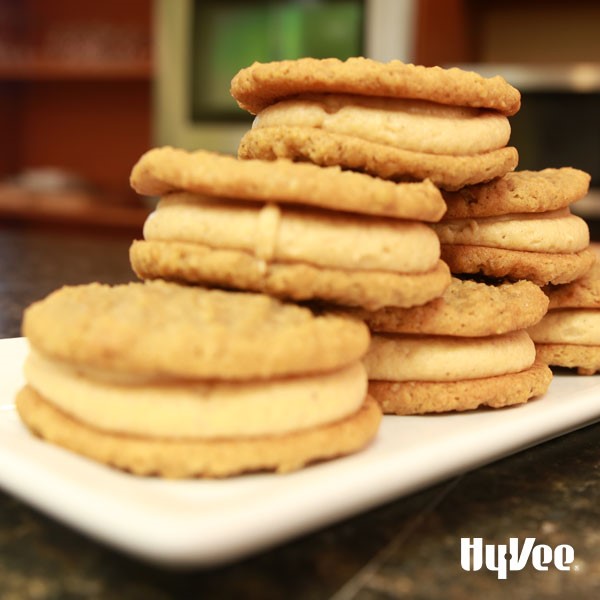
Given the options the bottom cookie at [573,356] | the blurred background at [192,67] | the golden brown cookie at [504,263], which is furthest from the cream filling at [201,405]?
the blurred background at [192,67]

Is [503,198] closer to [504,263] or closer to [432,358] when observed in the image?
[504,263]

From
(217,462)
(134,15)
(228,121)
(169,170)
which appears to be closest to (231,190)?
(169,170)

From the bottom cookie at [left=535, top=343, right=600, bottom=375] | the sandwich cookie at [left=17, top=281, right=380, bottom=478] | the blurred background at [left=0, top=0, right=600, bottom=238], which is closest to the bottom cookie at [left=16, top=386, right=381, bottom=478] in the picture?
the sandwich cookie at [left=17, top=281, right=380, bottom=478]

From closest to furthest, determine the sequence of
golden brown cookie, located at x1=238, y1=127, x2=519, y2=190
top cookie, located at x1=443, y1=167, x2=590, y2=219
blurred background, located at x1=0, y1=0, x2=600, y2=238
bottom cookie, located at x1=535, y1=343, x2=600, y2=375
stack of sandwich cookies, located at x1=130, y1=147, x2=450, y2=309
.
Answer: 1. stack of sandwich cookies, located at x1=130, y1=147, x2=450, y2=309
2. golden brown cookie, located at x1=238, y1=127, x2=519, y2=190
3. top cookie, located at x1=443, y1=167, x2=590, y2=219
4. bottom cookie, located at x1=535, y1=343, x2=600, y2=375
5. blurred background, located at x1=0, y1=0, x2=600, y2=238

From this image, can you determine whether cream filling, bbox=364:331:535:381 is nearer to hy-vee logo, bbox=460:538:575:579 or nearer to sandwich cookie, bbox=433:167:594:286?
sandwich cookie, bbox=433:167:594:286

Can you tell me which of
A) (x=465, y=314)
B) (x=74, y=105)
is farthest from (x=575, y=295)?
(x=74, y=105)

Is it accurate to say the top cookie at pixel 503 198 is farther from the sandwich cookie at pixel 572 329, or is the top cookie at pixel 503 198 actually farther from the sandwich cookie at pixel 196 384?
the sandwich cookie at pixel 196 384

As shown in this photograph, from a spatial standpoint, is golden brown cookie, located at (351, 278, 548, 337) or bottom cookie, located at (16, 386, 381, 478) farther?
golden brown cookie, located at (351, 278, 548, 337)
